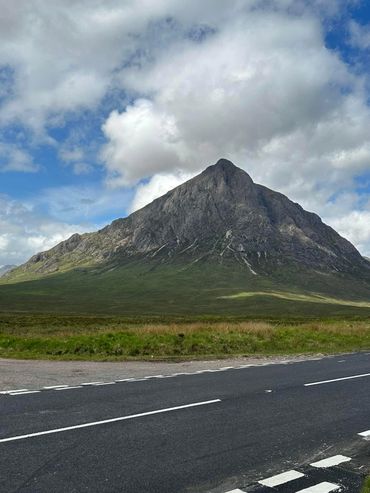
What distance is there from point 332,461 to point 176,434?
325cm

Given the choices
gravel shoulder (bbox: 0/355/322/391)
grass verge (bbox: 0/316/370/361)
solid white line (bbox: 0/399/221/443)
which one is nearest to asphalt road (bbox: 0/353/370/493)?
solid white line (bbox: 0/399/221/443)

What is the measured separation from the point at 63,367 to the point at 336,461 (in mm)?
15579

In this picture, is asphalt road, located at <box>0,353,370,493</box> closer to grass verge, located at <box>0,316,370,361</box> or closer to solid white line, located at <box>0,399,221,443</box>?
solid white line, located at <box>0,399,221,443</box>

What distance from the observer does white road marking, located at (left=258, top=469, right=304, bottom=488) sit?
7398mm

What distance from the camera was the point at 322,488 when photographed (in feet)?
23.7

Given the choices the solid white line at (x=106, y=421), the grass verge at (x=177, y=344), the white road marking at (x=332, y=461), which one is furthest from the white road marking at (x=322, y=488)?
the grass verge at (x=177, y=344)

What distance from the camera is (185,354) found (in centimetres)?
2767

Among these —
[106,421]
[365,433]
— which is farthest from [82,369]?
[365,433]

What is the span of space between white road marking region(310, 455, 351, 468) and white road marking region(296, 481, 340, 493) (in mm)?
850

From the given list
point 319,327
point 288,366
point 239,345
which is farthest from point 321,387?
point 319,327

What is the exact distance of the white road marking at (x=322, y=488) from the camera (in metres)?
7.11

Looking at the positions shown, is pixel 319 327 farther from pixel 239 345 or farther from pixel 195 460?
pixel 195 460

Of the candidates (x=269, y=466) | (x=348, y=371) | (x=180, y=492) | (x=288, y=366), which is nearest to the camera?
(x=180, y=492)

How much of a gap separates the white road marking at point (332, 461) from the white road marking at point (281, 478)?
63cm
